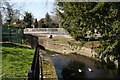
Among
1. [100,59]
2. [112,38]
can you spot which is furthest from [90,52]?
[112,38]

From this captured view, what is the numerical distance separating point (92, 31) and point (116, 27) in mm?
1487

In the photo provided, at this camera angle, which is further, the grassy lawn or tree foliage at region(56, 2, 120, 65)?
tree foliage at region(56, 2, 120, 65)

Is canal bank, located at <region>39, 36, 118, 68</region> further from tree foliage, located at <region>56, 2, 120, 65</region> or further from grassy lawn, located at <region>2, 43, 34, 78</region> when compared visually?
grassy lawn, located at <region>2, 43, 34, 78</region>

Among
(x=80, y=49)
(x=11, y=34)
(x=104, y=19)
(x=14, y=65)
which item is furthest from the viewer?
(x=80, y=49)

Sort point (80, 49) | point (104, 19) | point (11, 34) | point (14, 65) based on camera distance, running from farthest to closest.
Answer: point (80, 49), point (11, 34), point (104, 19), point (14, 65)

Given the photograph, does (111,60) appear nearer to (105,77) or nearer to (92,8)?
(105,77)

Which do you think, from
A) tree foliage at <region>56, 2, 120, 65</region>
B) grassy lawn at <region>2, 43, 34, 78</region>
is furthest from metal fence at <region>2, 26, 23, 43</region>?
tree foliage at <region>56, 2, 120, 65</region>

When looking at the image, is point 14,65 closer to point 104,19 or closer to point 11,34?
point 104,19

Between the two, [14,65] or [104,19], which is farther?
[104,19]

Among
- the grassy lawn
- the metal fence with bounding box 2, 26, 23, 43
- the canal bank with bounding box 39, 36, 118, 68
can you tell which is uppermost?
the metal fence with bounding box 2, 26, 23, 43

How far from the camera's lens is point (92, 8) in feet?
23.2

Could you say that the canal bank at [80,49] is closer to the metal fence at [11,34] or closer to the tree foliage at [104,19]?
the tree foliage at [104,19]

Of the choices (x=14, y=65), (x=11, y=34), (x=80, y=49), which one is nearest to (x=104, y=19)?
(x=80, y=49)

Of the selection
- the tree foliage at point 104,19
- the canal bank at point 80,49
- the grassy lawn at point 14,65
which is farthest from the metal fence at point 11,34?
the tree foliage at point 104,19
